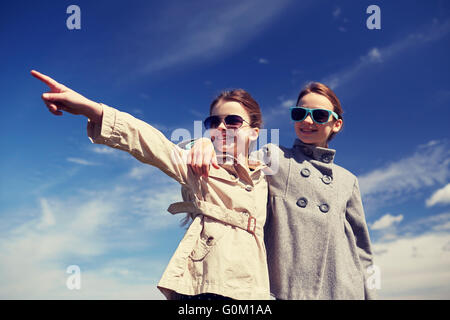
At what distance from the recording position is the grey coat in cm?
→ 421

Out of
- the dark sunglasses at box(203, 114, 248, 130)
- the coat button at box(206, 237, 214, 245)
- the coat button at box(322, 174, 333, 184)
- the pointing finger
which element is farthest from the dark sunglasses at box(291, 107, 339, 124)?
the pointing finger

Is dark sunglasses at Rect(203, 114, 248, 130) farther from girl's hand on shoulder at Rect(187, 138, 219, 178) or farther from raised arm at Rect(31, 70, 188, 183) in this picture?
raised arm at Rect(31, 70, 188, 183)

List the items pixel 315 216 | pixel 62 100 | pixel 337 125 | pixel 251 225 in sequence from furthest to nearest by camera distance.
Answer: pixel 337 125 → pixel 315 216 → pixel 251 225 → pixel 62 100

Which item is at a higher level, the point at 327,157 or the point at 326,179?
the point at 327,157

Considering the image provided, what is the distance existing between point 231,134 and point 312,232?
1.32m

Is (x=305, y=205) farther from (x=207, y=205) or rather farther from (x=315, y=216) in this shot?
(x=207, y=205)

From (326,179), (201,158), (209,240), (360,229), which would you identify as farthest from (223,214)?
(360,229)

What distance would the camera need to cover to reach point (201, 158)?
3.64 meters

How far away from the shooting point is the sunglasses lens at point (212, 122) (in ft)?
14.1

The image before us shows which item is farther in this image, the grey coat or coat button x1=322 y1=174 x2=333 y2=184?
coat button x1=322 y1=174 x2=333 y2=184
